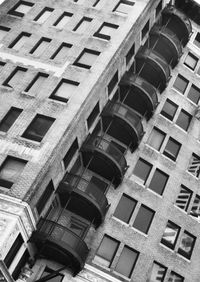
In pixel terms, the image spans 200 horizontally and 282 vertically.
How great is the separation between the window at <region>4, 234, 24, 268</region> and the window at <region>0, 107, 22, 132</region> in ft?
21.5

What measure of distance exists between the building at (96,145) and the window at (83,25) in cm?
7

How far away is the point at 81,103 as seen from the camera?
2383cm

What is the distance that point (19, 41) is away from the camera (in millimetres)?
28406

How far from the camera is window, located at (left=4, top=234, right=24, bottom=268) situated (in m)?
19.6

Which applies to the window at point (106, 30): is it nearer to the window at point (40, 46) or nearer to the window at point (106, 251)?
the window at point (40, 46)

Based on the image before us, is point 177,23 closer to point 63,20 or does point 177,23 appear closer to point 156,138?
point 63,20

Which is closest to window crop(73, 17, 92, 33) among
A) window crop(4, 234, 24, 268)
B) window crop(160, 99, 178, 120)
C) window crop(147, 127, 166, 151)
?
window crop(160, 99, 178, 120)

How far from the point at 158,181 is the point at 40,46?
41.1 ft

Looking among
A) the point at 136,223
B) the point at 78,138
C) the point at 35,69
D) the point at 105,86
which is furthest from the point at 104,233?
the point at 35,69

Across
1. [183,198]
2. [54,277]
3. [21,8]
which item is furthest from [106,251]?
[21,8]

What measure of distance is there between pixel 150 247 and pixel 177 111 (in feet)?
37.6

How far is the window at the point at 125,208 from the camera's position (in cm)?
2559

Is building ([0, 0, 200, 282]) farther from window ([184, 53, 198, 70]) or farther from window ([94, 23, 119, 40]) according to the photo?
window ([184, 53, 198, 70])

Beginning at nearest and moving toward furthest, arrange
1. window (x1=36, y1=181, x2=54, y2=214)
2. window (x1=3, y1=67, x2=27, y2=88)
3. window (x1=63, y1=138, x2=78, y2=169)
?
window (x1=36, y1=181, x2=54, y2=214)
window (x1=63, y1=138, x2=78, y2=169)
window (x1=3, y1=67, x2=27, y2=88)
